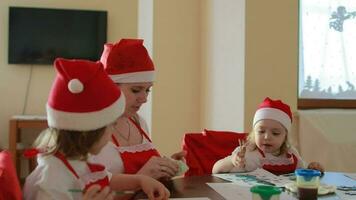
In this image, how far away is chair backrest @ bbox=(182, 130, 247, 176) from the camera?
203 cm

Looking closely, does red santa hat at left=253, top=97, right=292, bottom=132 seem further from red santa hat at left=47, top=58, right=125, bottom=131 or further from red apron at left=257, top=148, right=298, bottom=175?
red santa hat at left=47, top=58, right=125, bottom=131

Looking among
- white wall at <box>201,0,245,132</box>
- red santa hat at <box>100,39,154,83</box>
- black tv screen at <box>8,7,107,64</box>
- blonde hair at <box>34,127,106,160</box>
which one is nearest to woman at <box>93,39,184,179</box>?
red santa hat at <box>100,39,154,83</box>

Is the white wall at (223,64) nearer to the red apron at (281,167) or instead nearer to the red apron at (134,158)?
the red apron at (281,167)

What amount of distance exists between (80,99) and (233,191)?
1.84 feet

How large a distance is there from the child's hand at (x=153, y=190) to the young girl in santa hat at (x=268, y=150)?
0.57 meters

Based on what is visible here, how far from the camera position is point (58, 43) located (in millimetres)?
5250

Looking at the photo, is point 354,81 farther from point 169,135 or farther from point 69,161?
point 69,161

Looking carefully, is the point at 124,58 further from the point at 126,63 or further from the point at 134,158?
the point at 134,158

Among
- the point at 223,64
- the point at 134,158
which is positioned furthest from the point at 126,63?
the point at 223,64

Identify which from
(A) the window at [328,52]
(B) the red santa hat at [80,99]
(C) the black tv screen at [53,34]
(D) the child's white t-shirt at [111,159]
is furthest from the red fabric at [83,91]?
(C) the black tv screen at [53,34]

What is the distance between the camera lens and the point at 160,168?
5.12 feet

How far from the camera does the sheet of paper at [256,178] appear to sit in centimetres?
157

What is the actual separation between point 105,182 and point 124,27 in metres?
4.28

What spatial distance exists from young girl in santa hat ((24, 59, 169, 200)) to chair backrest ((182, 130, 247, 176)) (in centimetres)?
81
